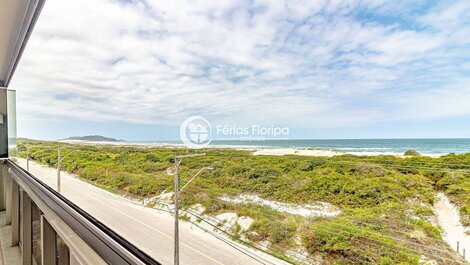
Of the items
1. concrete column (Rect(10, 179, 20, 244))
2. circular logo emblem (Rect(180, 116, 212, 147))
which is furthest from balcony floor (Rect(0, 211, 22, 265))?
circular logo emblem (Rect(180, 116, 212, 147))

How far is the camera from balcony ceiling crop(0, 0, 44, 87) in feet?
4.42

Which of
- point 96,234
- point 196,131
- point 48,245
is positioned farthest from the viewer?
point 48,245

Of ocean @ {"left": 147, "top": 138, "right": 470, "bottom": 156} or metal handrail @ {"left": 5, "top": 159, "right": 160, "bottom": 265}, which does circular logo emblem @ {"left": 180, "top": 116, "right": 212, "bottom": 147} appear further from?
metal handrail @ {"left": 5, "top": 159, "right": 160, "bottom": 265}

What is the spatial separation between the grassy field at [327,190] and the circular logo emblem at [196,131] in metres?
0.06

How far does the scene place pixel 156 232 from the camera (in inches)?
32.3

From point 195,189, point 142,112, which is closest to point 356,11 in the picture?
point 195,189

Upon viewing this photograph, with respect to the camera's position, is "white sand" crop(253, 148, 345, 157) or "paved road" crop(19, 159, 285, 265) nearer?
"paved road" crop(19, 159, 285, 265)

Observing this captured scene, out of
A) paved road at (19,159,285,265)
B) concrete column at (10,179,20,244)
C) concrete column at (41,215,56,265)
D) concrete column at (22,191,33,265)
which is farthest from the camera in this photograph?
concrete column at (10,179,20,244)

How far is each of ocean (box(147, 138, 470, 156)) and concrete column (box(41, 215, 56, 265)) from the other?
940 millimetres

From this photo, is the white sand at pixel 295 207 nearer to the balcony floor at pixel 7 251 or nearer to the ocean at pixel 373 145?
the ocean at pixel 373 145

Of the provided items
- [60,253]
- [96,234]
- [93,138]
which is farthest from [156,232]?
[93,138]

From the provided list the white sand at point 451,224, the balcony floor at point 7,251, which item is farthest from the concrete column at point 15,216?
the white sand at point 451,224

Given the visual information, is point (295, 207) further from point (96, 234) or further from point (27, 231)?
point (27, 231)

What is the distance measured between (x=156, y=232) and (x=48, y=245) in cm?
78
